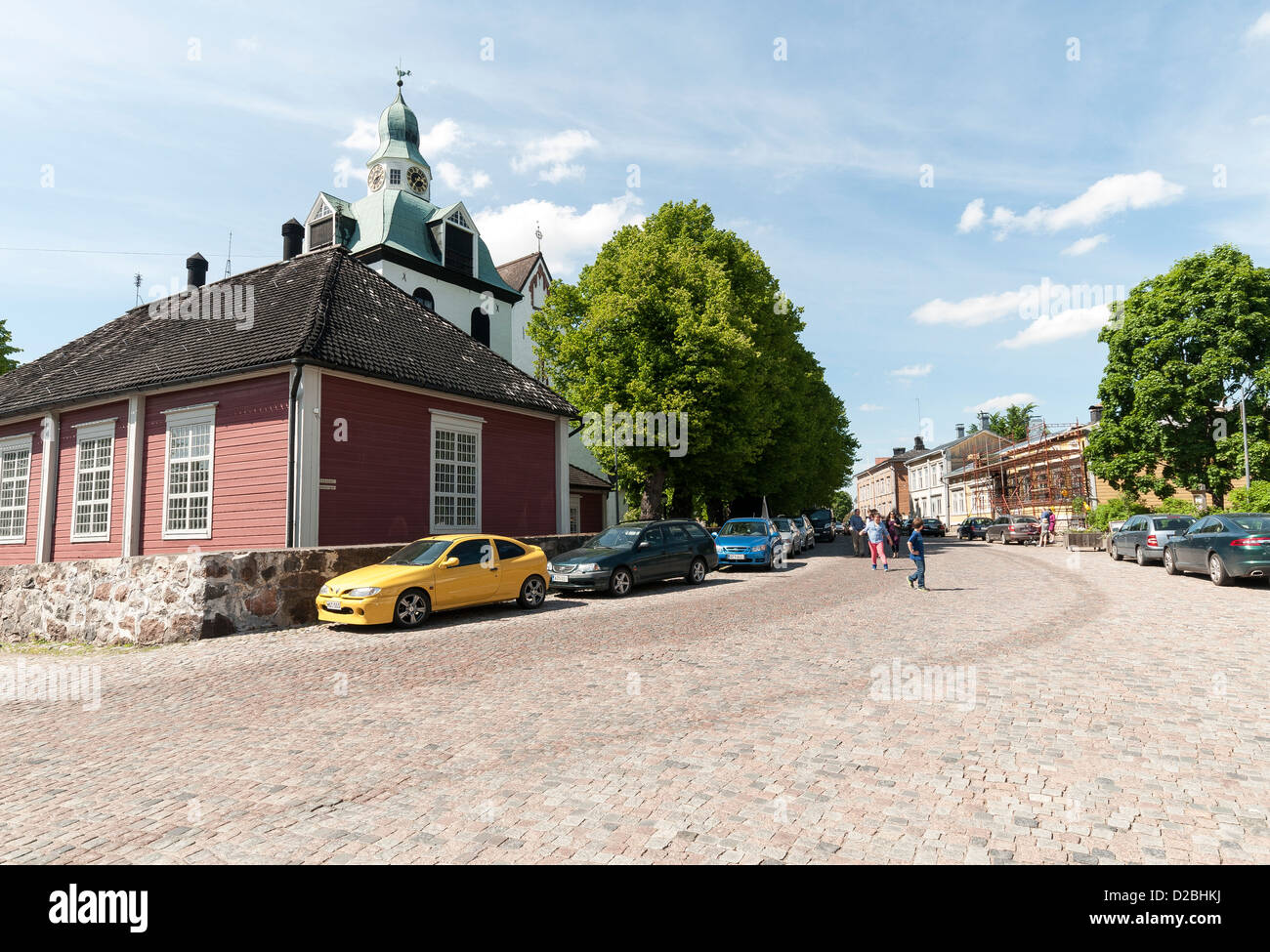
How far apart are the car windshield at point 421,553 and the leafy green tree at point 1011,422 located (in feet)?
306

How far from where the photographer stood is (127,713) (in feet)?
21.8

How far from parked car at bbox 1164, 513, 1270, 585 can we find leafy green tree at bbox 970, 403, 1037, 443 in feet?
267

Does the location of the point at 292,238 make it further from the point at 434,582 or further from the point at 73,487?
the point at 434,582

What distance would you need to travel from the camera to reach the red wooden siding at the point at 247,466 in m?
15.5

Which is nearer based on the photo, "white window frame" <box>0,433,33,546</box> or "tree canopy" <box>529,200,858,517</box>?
"white window frame" <box>0,433,33,546</box>

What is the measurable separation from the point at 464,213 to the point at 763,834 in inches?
1546

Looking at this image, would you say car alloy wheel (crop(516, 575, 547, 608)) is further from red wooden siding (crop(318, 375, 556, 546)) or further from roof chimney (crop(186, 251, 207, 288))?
roof chimney (crop(186, 251, 207, 288))

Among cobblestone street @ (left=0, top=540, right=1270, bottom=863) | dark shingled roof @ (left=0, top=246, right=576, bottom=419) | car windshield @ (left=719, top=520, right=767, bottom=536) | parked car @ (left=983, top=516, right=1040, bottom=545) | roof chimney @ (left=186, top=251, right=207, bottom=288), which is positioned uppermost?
roof chimney @ (left=186, top=251, right=207, bottom=288)

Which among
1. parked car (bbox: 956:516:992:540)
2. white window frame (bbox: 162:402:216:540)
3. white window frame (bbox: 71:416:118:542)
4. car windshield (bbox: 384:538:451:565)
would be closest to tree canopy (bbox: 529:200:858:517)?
white window frame (bbox: 162:402:216:540)

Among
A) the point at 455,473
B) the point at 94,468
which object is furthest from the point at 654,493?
the point at 94,468

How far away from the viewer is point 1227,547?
15.6 meters

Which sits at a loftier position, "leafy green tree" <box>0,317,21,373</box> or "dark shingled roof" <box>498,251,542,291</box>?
"dark shingled roof" <box>498,251,542,291</box>

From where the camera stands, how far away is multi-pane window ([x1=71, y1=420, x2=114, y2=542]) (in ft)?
60.6
